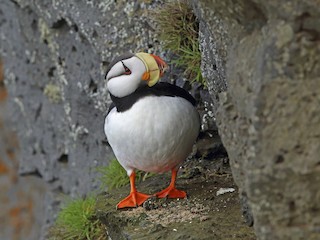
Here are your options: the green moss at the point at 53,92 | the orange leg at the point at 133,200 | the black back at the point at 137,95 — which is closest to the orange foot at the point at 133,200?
the orange leg at the point at 133,200

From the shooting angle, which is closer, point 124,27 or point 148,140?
point 148,140

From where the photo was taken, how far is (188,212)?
2.64 metres

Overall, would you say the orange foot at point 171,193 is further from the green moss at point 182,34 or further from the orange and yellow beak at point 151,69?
the green moss at point 182,34

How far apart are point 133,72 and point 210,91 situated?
40 centimetres

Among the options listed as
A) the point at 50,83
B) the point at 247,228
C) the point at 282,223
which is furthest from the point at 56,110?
the point at 282,223

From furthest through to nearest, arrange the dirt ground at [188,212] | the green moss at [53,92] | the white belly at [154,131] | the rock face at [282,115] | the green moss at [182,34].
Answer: the green moss at [53,92] < the green moss at [182,34] < the white belly at [154,131] < the dirt ground at [188,212] < the rock face at [282,115]

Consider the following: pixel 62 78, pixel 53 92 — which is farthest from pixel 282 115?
pixel 53 92

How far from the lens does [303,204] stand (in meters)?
1.64

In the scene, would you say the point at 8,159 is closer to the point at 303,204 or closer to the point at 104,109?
the point at 104,109

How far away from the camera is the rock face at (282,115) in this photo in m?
1.58

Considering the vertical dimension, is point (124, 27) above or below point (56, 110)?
above

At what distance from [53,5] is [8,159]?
7.23 ft

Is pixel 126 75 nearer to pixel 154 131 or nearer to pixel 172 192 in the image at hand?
pixel 154 131

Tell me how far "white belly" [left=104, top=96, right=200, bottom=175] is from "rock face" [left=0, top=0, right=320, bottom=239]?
155 mm
